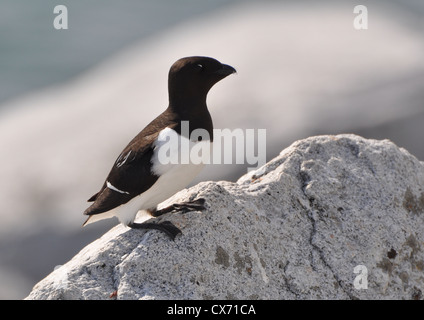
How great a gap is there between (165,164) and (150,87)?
12938 millimetres

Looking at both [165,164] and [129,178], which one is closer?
[165,164]

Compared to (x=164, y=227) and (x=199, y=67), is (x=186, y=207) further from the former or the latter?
(x=199, y=67)

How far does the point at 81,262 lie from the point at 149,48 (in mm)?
16859

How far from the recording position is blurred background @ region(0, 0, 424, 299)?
1325 cm

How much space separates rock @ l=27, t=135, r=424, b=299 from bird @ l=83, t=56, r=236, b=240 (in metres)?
0.18

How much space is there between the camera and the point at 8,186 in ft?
48.8

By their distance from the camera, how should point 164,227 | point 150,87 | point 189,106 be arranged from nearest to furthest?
point 164,227
point 189,106
point 150,87

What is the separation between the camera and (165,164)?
5.87 m

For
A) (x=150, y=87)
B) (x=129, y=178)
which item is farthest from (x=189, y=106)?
(x=150, y=87)

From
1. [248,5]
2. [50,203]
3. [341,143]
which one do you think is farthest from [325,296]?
[248,5]

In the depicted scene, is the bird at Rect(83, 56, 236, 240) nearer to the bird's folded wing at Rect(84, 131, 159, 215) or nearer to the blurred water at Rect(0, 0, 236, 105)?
the bird's folded wing at Rect(84, 131, 159, 215)

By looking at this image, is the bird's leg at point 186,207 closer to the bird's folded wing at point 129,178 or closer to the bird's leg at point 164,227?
the bird's leg at point 164,227

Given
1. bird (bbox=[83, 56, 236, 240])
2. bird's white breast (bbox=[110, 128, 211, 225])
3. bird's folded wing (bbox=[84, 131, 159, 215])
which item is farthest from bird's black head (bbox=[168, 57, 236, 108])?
bird's folded wing (bbox=[84, 131, 159, 215])
